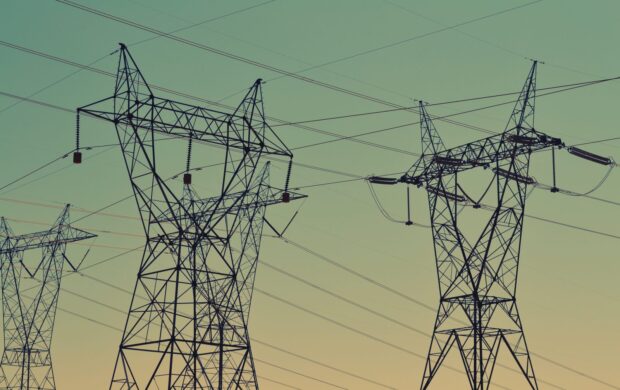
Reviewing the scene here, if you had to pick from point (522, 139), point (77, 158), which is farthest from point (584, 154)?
point (77, 158)

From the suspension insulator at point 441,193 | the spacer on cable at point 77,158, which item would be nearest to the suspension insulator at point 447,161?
the suspension insulator at point 441,193

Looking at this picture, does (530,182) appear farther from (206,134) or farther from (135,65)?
(135,65)

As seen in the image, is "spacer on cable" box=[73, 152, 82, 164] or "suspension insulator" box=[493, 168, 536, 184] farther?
"suspension insulator" box=[493, 168, 536, 184]

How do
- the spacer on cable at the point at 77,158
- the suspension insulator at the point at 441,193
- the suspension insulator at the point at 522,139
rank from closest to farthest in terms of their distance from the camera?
the spacer on cable at the point at 77,158 < the suspension insulator at the point at 522,139 < the suspension insulator at the point at 441,193

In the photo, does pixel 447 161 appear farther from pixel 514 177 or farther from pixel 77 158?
pixel 77 158

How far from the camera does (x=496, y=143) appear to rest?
4294 cm

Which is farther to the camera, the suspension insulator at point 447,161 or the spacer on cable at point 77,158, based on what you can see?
the suspension insulator at point 447,161

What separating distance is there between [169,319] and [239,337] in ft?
13.3

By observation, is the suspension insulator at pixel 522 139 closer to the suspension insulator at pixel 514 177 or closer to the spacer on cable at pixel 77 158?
the suspension insulator at pixel 514 177

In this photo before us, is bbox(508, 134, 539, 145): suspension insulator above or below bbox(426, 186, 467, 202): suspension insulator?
above

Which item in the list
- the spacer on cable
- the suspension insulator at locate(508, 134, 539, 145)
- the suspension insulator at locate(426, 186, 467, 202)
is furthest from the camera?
the suspension insulator at locate(426, 186, 467, 202)

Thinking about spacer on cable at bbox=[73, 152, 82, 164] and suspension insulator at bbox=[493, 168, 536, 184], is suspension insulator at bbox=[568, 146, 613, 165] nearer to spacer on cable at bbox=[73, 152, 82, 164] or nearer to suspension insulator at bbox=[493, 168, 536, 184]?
suspension insulator at bbox=[493, 168, 536, 184]

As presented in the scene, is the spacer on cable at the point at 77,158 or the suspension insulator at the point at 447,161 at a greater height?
the suspension insulator at the point at 447,161

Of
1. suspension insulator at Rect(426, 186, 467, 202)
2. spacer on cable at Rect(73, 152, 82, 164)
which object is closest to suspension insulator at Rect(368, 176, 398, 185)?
suspension insulator at Rect(426, 186, 467, 202)
